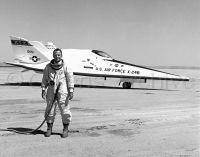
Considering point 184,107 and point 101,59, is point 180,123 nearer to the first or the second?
point 184,107

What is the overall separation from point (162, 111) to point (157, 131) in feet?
10.1

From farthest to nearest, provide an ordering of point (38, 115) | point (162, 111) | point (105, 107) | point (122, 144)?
point (105, 107) → point (162, 111) → point (38, 115) → point (122, 144)

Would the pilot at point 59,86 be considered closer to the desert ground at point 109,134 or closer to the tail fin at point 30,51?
the desert ground at point 109,134

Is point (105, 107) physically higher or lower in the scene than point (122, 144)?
lower

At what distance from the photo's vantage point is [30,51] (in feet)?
69.1

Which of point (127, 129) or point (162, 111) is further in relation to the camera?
point (162, 111)

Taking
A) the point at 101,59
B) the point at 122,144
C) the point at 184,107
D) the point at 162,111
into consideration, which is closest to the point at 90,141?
the point at 122,144

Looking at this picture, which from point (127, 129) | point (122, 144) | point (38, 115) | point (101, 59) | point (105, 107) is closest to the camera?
point (122, 144)

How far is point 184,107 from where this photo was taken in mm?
10703

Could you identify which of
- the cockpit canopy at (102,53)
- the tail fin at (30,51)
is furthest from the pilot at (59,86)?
the tail fin at (30,51)

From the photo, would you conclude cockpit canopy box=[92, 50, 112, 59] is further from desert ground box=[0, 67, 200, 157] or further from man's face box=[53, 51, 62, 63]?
man's face box=[53, 51, 62, 63]

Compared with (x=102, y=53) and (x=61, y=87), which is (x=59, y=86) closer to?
(x=61, y=87)

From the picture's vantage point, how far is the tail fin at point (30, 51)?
20875 millimetres

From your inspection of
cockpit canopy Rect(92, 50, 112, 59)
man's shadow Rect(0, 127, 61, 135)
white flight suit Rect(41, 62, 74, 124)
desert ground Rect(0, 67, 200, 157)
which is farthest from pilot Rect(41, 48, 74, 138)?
cockpit canopy Rect(92, 50, 112, 59)
